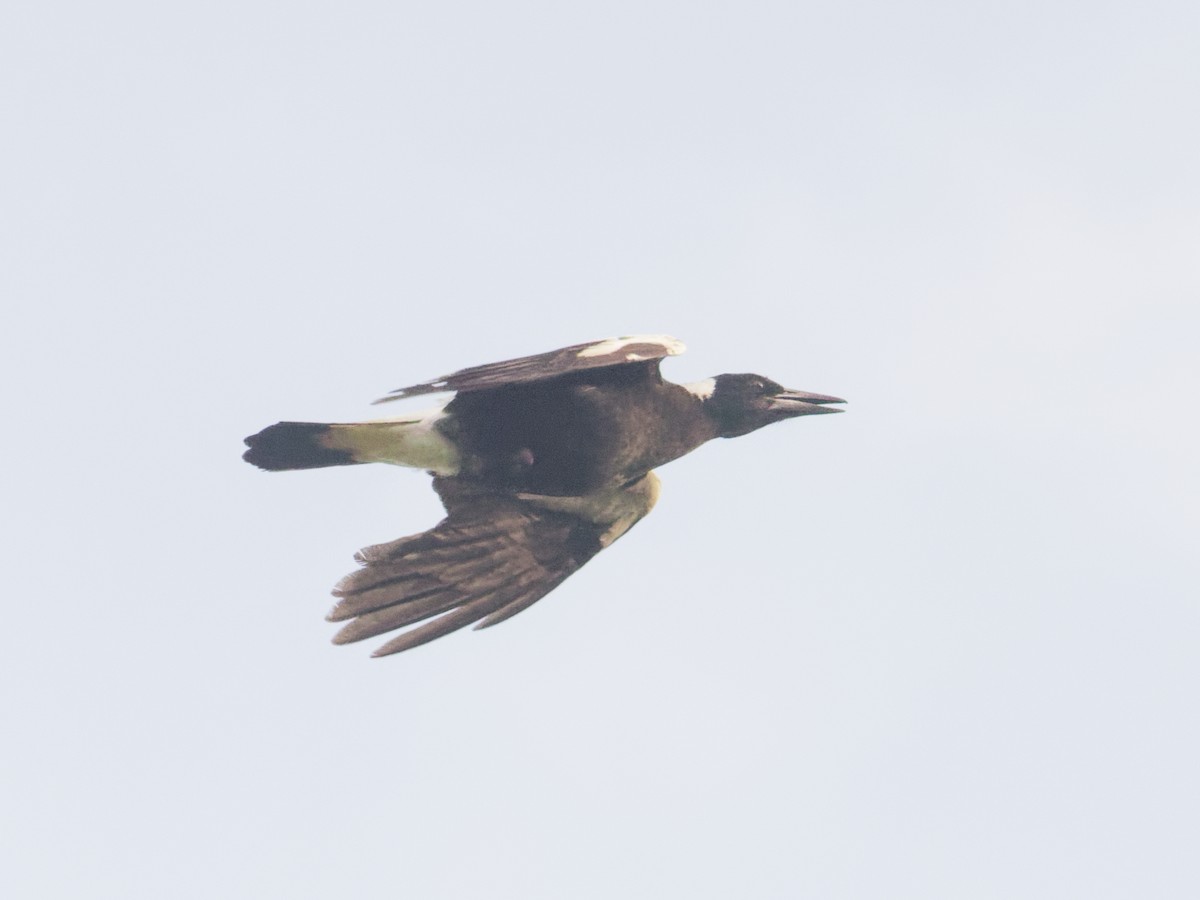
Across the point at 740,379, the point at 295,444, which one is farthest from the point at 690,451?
the point at 295,444

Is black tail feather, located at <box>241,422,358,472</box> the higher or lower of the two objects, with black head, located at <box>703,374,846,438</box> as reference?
higher

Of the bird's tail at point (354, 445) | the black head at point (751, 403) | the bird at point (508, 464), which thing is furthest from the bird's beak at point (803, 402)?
the bird's tail at point (354, 445)

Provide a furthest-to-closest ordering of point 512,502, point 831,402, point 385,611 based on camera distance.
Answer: point 831,402 → point 512,502 → point 385,611

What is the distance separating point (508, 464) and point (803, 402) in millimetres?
2085

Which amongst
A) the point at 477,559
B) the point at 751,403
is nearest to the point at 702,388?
the point at 751,403

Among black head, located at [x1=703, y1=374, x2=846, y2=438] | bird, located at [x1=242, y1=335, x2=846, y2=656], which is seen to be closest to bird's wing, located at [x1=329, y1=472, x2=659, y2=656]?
bird, located at [x1=242, y1=335, x2=846, y2=656]

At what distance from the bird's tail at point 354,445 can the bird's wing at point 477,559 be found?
21 centimetres

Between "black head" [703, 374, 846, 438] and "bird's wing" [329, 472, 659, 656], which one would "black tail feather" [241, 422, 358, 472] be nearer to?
"bird's wing" [329, 472, 659, 656]

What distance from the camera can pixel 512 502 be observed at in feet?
38.9

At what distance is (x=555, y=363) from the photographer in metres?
11.2

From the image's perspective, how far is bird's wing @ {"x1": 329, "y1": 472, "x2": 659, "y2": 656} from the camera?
11109 mm

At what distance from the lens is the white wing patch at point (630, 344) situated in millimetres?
11305

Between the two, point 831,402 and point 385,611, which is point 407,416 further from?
point 831,402

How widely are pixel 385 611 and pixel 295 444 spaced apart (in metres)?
1.12
